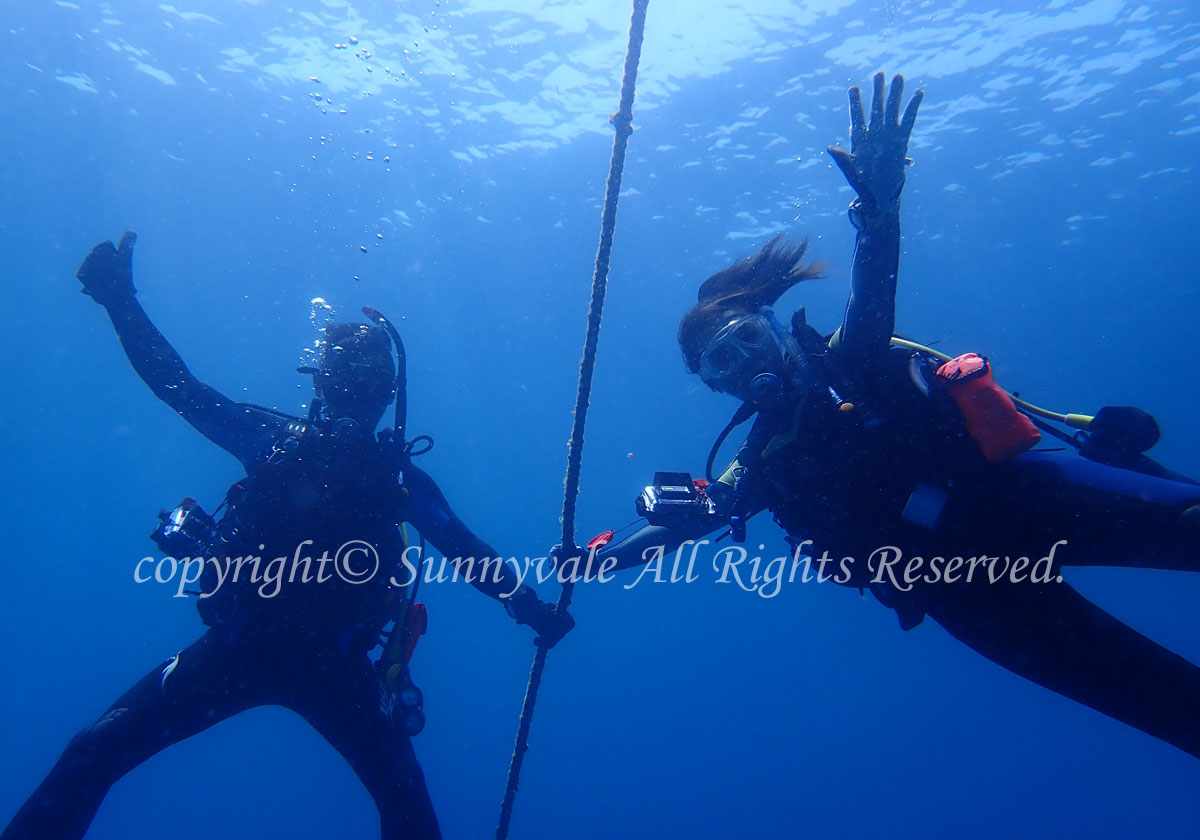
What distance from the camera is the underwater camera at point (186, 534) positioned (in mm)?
4090

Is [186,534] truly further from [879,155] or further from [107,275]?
[879,155]

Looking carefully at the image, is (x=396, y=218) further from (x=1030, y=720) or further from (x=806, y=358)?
(x=1030, y=720)

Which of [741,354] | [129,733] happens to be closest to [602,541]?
[741,354]

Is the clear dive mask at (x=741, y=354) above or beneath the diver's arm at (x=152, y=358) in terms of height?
beneath

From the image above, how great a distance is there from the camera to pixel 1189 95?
15906 mm

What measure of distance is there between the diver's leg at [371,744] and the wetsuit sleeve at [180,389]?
1.78 metres

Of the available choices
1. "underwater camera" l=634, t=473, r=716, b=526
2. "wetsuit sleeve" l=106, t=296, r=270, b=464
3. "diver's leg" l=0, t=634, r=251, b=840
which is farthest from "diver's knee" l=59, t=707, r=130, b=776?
"underwater camera" l=634, t=473, r=716, b=526

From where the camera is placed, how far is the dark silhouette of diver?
2814 mm

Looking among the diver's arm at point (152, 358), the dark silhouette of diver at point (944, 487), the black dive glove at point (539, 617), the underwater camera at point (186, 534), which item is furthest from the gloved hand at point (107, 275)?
the dark silhouette of diver at point (944, 487)

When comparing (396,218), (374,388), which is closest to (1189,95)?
(374,388)

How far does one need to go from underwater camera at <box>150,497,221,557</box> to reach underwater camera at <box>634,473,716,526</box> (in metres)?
3.02

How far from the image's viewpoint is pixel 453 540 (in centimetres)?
496

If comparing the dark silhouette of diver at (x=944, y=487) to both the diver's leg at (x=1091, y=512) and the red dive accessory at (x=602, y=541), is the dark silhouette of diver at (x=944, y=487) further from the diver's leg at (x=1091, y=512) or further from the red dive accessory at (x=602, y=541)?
the red dive accessory at (x=602, y=541)

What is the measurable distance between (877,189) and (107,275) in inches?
201
